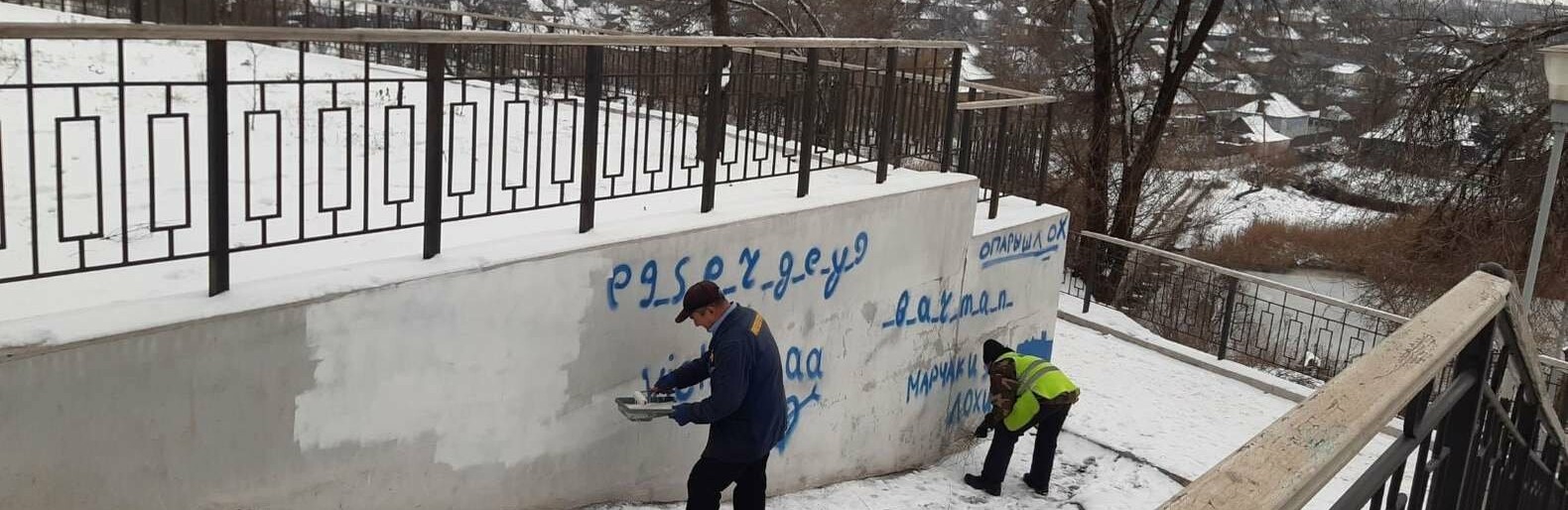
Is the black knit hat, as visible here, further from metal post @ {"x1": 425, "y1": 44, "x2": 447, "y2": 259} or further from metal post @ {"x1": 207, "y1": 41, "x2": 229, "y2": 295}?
metal post @ {"x1": 207, "y1": 41, "x2": 229, "y2": 295}

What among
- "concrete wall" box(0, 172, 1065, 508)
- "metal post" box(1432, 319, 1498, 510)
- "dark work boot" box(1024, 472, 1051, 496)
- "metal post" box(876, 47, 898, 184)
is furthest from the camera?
"dark work boot" box(1024, 472, 1051, 496)

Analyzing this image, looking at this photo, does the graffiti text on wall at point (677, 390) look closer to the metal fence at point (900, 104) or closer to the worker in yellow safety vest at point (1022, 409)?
the metal fence at point (900, 104)

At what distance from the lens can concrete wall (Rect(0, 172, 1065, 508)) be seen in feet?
12.9

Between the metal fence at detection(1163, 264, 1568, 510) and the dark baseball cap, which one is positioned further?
the dark baseball cap

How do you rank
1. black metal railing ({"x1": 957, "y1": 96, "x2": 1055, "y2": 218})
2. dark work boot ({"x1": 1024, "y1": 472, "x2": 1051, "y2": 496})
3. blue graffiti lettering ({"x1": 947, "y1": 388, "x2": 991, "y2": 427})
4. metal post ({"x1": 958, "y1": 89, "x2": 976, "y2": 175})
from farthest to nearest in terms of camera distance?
blue graffiti lettering ({"x1": 947, "y1": 388, "x2": 991, "y2": 427}) → black metal railing ({"x1": 957, "y1": 96, "x2": 1055, "y2": 218}) → metal post ({"x1": 958, "y1": 89, "x2": 976, "y2": 175}) → dark work boot ({"x1": 1024, "y1": 472, "x2": 1051, "y2": 496})

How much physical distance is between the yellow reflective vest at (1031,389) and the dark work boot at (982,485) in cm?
41

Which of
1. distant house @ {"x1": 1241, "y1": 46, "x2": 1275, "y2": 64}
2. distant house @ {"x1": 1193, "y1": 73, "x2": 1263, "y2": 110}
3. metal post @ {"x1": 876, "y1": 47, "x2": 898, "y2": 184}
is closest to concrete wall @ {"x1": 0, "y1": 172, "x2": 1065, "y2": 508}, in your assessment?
metal post @ {"x1": 876, "y1": 47, "x2": 898, "y2": 184}

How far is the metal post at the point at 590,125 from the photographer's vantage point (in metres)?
5.44

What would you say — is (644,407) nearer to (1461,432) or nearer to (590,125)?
(590,125)

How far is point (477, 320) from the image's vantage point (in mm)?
5055

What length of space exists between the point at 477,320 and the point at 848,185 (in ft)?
10.2

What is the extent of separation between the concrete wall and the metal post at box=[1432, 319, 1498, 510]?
3584 mm

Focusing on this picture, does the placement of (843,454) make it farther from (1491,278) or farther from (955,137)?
(1491,278)

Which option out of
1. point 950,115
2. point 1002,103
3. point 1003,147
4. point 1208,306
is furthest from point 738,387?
point 1208,306
